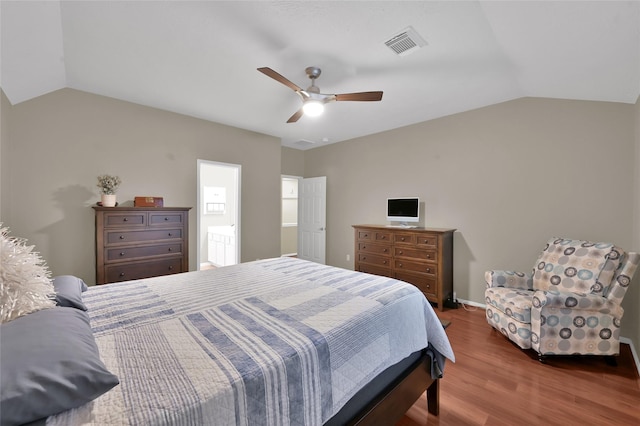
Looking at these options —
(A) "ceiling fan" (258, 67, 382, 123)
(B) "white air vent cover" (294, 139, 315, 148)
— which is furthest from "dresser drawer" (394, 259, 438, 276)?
(B) "white air vent cover" (294, 139, 315, 148)

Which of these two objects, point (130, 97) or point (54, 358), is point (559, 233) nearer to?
point (54, 358)

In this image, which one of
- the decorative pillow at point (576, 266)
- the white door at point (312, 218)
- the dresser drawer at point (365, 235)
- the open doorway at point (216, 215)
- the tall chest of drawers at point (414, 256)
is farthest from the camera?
the white door at point (312, 218)

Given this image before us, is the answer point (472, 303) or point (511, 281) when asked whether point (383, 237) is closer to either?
point (472, 303)

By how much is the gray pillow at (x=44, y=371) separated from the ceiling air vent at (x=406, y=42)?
8.66 feet

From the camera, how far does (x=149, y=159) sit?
3.67 metres

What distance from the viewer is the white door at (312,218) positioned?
574cm

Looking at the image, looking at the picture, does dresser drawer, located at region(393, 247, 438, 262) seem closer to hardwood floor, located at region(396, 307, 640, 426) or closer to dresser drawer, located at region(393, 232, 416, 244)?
dresser drawer, located at region(393, 232, 416, 244)

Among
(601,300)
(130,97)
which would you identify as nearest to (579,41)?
(601,300)

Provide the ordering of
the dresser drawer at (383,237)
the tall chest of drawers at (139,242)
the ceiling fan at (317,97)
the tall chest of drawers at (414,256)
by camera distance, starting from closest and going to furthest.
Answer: the ceiling fan at (317,97), the tall chest of drawers at (139,242), the tall chest of drawers at (414,256), the dresser drawer at (383,237)

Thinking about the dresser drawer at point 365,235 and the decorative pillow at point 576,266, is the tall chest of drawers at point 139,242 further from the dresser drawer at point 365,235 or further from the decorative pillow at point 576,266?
the decorative pillow at point 576,266

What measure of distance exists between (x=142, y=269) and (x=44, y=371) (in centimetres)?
298

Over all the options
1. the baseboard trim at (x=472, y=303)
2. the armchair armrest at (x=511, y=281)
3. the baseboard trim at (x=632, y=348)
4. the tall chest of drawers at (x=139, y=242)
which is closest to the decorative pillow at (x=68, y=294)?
the tall chest of drawers at (x=139, y=242)

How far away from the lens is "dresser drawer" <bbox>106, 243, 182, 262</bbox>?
3041 millimetres

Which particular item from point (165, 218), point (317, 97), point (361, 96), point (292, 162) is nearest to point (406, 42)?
point (361, 96)
